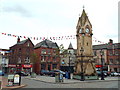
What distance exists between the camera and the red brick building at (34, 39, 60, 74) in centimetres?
4848

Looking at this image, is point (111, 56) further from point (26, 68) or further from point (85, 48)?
point (26, 68)

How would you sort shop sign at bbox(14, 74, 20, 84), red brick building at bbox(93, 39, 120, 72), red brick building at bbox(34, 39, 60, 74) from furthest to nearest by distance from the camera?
red brick building at bbox(34, 39, 60, 74), red brick building at bbox(93, 39, 120, 72), shop sign at bbox(14, 74, 20, 84)

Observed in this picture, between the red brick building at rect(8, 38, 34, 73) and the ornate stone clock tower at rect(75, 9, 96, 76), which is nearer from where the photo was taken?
the ornate stone clock tower at rect(75, 9, 96, 76)

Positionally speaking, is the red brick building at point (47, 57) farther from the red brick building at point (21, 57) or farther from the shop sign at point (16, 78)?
the shop sign at point (16, 78)

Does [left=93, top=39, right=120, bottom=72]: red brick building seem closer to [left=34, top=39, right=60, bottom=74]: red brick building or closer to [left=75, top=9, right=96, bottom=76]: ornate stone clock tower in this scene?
[left=34, top=39, right=60, bottom=74]: red brick building

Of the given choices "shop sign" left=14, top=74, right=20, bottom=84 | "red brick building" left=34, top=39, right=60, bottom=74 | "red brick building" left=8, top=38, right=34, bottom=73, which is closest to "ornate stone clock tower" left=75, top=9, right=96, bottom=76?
"shop sign" left=14, top=74, right=20, bottom=84

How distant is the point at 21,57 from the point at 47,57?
8.32 m

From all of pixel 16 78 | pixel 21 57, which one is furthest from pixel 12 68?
pixel 16 78

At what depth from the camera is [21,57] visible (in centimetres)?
4653

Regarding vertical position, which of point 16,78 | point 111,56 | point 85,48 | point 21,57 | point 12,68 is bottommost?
point 12,68

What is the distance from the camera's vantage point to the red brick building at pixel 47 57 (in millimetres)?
48478

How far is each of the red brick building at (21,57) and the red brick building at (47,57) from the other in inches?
114

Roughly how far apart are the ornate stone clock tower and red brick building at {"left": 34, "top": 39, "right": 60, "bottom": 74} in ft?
70.1

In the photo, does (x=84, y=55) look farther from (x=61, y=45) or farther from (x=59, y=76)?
(x=61, y=45)
